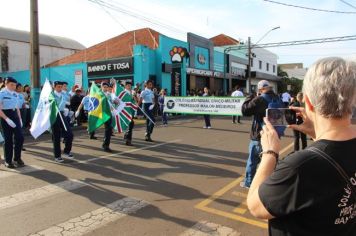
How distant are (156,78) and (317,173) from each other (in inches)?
1064

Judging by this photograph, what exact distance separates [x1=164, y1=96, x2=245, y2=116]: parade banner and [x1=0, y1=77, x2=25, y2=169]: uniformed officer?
30.6 ft

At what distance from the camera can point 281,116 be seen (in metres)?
2.47

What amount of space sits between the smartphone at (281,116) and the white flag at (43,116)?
24.1 feet

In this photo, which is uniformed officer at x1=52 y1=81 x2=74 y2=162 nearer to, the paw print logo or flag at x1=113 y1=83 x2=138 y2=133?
flag at x1=113 y1=83 x2=138 y2=133

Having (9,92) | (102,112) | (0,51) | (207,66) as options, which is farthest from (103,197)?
(0,51)

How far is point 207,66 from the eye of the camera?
34.8 meters

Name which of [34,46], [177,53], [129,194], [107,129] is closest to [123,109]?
[107,129]

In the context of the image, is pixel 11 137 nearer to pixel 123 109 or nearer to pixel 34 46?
pixel 123 109

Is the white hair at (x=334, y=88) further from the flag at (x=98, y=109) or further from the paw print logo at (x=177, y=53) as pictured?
the paw print logo at (x=177, y=53)

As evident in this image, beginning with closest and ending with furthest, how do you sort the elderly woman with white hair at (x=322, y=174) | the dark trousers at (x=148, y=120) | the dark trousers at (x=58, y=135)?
the elderly woman with white hair at (x=322, y=174)
the dark trousers at (x=58, y=135)
the dark trousers at (x=148, y=120)

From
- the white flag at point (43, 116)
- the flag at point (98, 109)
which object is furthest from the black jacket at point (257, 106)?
the flag at point (98, 109)

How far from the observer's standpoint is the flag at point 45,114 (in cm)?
887

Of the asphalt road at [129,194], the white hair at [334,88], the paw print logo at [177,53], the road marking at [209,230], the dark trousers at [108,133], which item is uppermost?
the paw print logo at [177,53]

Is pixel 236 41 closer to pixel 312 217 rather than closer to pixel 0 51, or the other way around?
pixel 0 51
